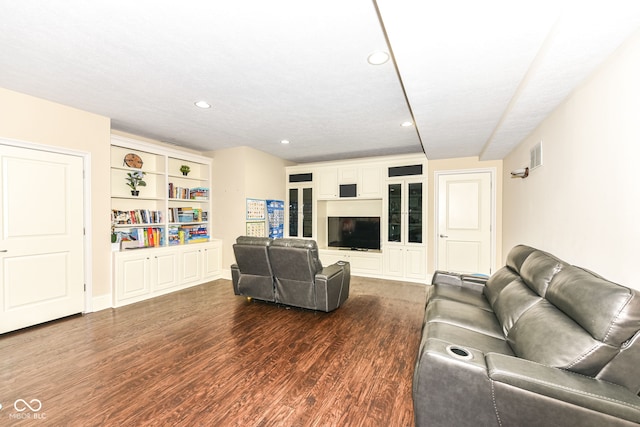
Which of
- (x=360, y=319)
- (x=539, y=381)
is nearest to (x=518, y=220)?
(x=360, y=319)

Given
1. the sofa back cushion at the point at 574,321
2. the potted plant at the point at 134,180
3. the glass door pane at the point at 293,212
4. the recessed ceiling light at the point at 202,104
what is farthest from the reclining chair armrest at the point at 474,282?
the potted plant at the point at 134,180

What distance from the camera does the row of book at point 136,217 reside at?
4011 millimetres

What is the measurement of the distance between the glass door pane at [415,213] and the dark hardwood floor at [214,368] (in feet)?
6.14

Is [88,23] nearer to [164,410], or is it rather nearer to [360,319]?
[164,410]

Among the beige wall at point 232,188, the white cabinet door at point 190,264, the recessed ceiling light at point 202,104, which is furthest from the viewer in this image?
the beige wall at point 232,188

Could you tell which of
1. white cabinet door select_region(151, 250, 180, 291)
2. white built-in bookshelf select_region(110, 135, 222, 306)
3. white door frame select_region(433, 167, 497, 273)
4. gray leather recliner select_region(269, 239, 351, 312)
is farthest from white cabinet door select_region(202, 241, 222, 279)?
white door frame select_region(433, 167, 497, 273)

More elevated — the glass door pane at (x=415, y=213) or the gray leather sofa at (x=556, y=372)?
the glass door pane at (x=415, y=213)

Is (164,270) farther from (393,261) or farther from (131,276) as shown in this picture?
(393,261)

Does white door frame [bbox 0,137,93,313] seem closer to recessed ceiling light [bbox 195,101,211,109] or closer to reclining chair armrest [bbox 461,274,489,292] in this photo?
recessed ceiling light [bbox 195,101,211,109]

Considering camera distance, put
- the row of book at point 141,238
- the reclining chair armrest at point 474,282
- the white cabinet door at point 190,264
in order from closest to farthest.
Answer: the reclining chair armrest at point 474,282
the row of book at point 141,238
the white cabinet door at point 190,264

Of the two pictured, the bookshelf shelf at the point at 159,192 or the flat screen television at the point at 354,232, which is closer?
the bookshelf shelf at the point at 159,192

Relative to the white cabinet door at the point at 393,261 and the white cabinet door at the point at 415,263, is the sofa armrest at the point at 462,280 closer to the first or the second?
the white cabinet door at the point at 415,263

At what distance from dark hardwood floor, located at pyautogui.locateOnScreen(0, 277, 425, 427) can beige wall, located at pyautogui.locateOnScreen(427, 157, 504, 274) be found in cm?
184

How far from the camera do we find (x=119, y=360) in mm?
2303
